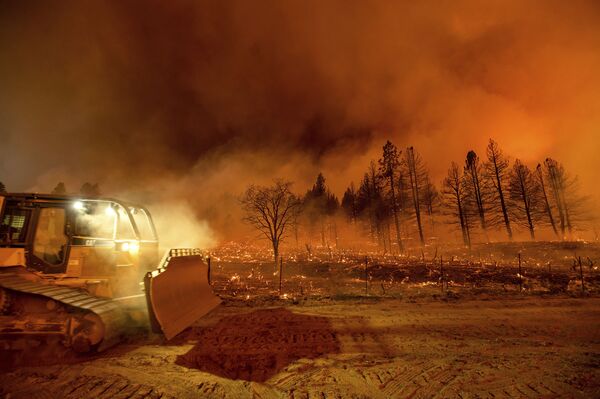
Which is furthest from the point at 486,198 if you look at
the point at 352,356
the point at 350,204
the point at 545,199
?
the point at 352,356

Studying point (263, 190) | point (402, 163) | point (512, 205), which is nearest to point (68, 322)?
point (263, 190)

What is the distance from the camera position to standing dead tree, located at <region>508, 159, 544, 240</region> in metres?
38.5

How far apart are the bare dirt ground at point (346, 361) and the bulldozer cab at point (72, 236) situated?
7.25 ft

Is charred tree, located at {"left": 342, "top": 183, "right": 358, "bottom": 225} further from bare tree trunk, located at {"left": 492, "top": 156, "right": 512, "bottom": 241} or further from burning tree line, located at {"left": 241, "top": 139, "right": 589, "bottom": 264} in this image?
bare tree trunk, located at {"left": 492, "top": 156, "right": 512, "bottom": 241}

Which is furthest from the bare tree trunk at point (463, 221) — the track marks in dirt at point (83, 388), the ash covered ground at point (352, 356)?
the track marks in dirt at point (83, 388)

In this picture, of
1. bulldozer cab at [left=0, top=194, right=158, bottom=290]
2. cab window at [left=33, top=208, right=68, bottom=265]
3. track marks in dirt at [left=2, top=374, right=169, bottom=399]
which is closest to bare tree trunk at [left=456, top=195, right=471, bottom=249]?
bulldozer cab at [left=0, top=194, right=158, bottom=290]

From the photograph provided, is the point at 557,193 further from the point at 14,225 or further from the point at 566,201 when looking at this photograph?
the point at 14,225

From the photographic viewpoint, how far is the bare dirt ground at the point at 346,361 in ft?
14.9

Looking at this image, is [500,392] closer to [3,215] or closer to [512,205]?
[3,215]

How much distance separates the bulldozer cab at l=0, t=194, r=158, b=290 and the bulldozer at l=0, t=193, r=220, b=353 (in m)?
0.02

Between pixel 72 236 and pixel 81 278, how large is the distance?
119 centimetres

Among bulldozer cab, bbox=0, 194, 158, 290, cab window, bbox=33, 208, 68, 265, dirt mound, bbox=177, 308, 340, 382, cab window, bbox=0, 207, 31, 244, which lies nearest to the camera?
dirt mound, bbox=177, 308, 340, 382

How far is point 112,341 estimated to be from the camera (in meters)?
6.16

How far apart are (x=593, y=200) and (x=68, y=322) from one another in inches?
2232
